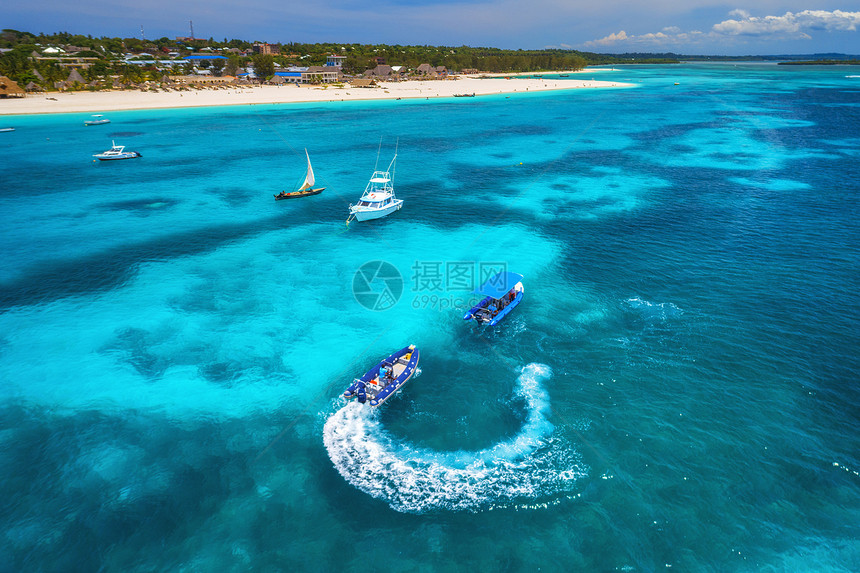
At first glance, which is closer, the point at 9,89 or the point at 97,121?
the point at 97,121

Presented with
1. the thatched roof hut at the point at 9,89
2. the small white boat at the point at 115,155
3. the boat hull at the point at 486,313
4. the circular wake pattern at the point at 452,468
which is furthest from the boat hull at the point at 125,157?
the circular wake pattern at the point at 452,468

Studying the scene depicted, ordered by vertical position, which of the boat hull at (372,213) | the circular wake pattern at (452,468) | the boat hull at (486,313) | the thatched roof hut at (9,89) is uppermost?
the thatched roof hut at (9,89)

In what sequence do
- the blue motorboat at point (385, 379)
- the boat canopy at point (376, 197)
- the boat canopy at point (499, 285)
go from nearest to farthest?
1. the blue motorboat at point (385, 379)
2. the boat canopy at point (499, 285)
3. the boat canopy at point (376, 197)

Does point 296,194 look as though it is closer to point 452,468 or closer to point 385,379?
point 385,379

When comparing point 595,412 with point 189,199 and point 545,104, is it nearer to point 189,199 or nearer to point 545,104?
point 189,199

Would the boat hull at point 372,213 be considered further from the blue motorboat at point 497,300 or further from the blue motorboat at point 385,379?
the blue motorboat at point 385,379

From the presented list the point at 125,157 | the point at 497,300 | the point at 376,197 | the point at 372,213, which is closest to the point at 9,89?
the point at 125,157

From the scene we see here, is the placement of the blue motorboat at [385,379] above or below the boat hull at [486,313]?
below

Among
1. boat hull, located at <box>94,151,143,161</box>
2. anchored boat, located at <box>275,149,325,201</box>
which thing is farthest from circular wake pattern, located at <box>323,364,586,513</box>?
boat hull, located at <box>94,151,143,161</box>
